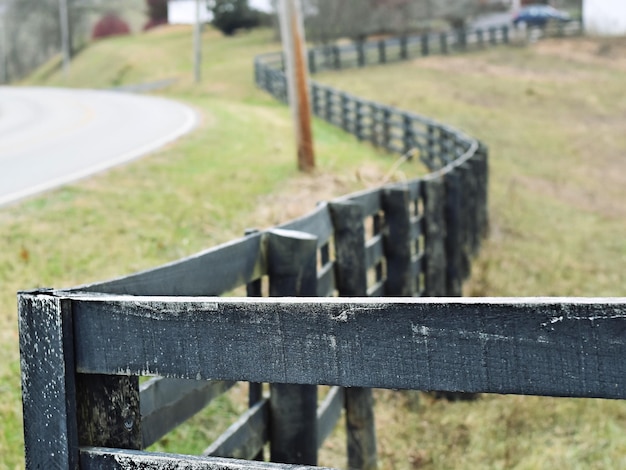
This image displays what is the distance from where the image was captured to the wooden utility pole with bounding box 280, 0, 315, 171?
14312mm

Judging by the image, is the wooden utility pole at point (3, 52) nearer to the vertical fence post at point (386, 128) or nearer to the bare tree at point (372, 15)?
the bare tree at point (372, 15)

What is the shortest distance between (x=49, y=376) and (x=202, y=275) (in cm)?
108

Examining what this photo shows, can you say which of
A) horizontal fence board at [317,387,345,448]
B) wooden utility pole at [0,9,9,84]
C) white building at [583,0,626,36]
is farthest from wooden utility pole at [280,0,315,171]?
wooden utility pole at [0,9,9,84]

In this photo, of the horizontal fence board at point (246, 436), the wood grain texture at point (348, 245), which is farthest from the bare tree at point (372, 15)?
the horizontal fence board at point (246, 436)

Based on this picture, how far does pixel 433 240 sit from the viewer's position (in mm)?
7941

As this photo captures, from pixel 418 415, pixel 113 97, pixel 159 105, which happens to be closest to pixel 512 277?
pixel 418 415

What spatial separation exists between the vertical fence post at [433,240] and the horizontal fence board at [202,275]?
156 inches

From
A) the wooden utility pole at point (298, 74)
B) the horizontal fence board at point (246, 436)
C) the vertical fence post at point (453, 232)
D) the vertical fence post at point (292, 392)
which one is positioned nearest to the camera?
the horizontal fence board at point (246, 436)

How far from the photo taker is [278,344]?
Answer: 2189 millimetres

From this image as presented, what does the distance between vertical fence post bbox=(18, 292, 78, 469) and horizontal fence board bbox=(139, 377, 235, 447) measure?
840mm

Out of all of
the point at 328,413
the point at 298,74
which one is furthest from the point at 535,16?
the point at 328,413

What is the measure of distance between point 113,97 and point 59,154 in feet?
71.9

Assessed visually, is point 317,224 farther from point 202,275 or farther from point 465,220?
point 465,220

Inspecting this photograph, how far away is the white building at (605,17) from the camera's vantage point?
45156mm
